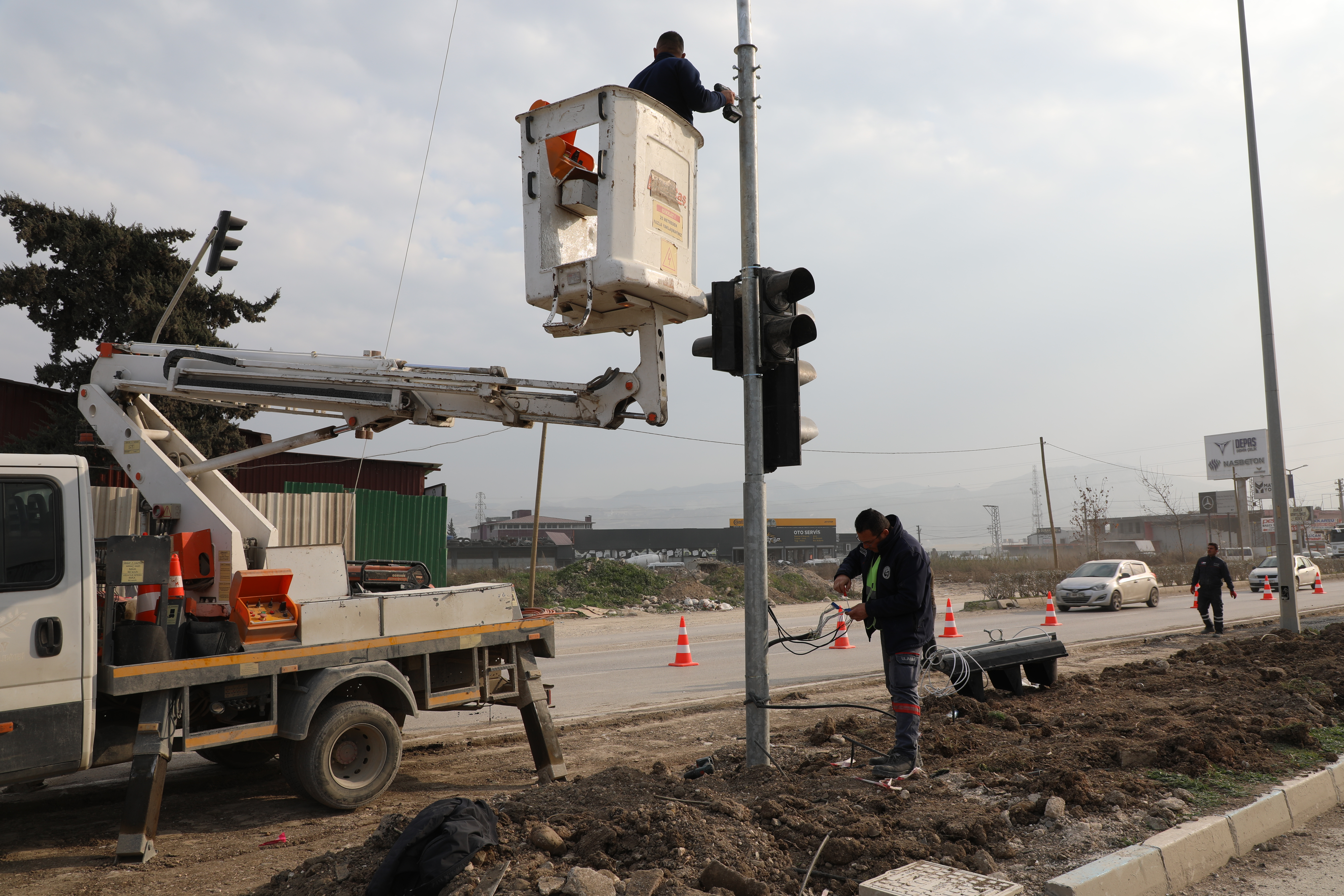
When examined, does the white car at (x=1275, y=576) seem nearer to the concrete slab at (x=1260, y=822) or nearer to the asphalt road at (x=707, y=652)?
the asphalt road at (x=707, y=652)

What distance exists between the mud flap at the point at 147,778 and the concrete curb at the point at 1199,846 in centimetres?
490

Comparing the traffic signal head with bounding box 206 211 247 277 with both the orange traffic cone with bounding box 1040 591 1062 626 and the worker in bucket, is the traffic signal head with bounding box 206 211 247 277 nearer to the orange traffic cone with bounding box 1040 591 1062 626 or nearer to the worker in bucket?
the worker in bucket

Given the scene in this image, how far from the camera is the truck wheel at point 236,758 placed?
709 cm

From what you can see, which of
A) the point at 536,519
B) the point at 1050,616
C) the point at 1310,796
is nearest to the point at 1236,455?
the point at 1050,616

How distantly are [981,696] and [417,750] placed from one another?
212 inches

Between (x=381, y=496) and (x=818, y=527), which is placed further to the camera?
(x=818, y=527)

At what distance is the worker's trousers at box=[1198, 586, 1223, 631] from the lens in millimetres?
16578

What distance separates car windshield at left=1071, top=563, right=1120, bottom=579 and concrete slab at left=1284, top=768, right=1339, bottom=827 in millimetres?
22578

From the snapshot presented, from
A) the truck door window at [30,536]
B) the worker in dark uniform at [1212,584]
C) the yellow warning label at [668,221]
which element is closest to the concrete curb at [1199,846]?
the yellow warning label at [668,221]

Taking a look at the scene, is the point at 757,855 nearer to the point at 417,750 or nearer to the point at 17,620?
the point at 17,620

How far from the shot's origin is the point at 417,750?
8039mm

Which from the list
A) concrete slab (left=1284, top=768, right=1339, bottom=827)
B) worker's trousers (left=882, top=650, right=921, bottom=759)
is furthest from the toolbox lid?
concrete slab (left=1284, top=768, right=1339, bottom=827)

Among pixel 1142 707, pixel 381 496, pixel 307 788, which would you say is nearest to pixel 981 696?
pixel 1142 707

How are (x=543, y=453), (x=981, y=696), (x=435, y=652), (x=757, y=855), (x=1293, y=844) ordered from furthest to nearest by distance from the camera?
(x=543, y=453) < (x=981, y=696) < (x=435, y=652) < (x=1293, y=844) < (x=757, y=855)
